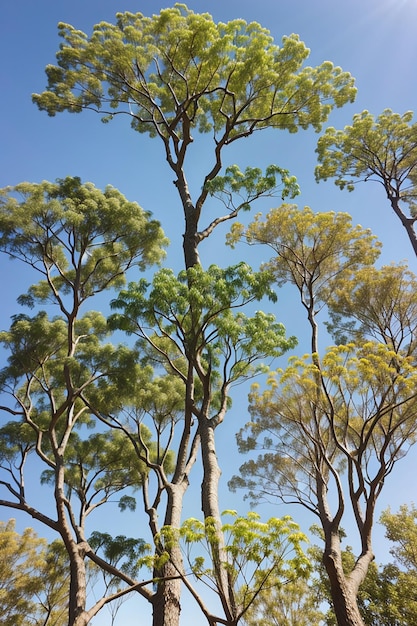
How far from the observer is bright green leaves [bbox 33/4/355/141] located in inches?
341

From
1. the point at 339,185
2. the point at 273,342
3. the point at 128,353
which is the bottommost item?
the point at 273,342

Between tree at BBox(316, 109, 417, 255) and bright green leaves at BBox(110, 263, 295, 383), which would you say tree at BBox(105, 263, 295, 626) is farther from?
tree at BBox(316, 109, 417, 255)

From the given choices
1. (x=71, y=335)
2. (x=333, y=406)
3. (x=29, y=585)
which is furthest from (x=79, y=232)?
(x=29, y=585)

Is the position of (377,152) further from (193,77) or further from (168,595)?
(168,595)

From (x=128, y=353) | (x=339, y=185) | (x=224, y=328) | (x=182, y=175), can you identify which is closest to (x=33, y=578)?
(x=128, y=353)

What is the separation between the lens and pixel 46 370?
9.40 metres

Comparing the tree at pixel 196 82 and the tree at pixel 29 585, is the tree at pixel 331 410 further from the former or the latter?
the tree at pixel 29 585

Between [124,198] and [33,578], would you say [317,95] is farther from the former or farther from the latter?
[33,578]

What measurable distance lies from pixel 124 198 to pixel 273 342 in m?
5.32

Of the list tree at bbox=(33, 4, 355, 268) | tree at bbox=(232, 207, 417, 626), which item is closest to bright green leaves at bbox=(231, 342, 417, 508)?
tree at bbox=(232, 207, 417, 626)

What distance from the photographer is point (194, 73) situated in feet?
31.3

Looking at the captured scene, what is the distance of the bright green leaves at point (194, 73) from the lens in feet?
28.4

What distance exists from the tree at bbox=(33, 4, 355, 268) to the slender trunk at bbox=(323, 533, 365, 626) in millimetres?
5538

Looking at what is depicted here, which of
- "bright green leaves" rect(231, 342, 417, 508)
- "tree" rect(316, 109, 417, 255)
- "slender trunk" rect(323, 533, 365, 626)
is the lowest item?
"slender trunk" rect(323, 533, 365, 626)
